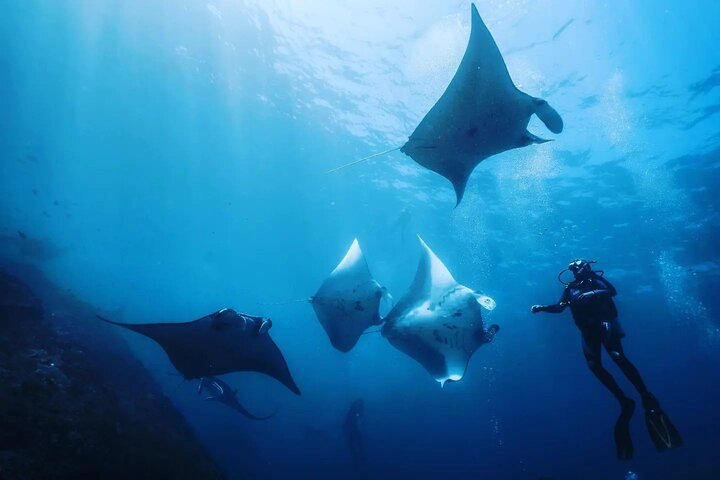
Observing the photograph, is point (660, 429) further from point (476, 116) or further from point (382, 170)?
point (382, 170)

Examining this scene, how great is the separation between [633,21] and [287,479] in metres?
30.4

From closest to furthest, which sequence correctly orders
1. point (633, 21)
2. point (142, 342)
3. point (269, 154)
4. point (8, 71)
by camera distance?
point (633, 21) → point (8, 71) → point (269, 154) → point (142, 342)

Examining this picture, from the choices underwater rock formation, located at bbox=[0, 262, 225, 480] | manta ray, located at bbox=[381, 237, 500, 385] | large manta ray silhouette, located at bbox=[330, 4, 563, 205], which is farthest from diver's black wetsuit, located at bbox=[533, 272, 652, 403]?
underwater rock formation, located at bbox=[0, 262, 225, 480]

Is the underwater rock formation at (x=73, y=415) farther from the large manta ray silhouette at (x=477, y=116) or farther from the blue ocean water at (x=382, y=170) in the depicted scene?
the large manta ray silhouette at (x=477, y=116)

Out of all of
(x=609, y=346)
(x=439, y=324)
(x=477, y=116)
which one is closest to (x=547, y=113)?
(x=477, y=116)

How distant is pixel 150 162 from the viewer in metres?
26.1

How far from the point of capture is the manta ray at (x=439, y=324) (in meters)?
5.69

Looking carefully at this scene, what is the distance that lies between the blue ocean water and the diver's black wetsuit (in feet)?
34.6

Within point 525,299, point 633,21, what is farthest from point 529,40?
point 525,299

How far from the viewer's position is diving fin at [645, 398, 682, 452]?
4.40 meters

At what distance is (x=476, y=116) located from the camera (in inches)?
196

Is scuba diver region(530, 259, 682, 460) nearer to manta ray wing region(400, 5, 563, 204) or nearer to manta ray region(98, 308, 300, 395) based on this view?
manta ray wing region(400, 5, 563, 204)

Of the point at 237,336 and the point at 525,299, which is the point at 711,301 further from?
the point at 237,336

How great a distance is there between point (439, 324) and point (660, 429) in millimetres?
3002
